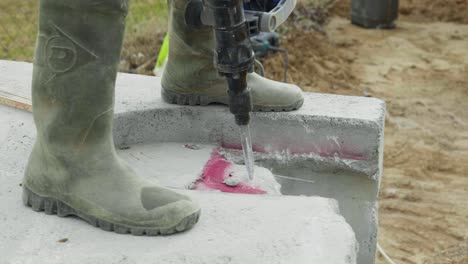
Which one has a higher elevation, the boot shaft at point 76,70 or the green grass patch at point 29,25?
the boot shaft at point 76,70

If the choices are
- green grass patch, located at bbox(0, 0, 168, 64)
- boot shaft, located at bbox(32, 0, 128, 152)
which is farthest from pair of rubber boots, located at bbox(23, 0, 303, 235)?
green grass patch, located at bbox(0, 0, 168, 64)

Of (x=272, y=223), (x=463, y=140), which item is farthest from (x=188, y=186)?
(x=463, y=140)

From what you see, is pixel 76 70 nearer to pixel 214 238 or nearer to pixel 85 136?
pixel 85 136

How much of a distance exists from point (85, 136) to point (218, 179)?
554mm

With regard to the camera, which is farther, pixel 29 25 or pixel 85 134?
pixel 29 25

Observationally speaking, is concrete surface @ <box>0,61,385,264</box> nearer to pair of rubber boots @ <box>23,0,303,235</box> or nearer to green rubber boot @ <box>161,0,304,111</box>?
green rubber boot @ <box>161,0,304,111</box>

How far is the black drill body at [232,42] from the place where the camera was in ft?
6.11

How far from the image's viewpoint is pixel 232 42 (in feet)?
6.18

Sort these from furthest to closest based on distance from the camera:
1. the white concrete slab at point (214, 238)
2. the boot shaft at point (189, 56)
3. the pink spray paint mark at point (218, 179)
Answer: the boot shaft at point (189, 56)
the pink spray paint mark at point (218, 179)
the white concrete slab at point (214, 238)

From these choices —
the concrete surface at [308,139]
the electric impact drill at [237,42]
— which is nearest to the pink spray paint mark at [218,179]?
the concrete surface at [308,139]

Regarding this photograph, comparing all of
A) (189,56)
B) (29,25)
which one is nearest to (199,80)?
(189,56)

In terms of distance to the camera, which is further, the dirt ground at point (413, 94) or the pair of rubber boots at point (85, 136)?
the dirt ground at point (413, 94)

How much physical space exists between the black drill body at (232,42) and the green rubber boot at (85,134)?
0.24 meters

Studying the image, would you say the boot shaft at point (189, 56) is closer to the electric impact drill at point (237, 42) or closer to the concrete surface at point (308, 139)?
the concrete surface at point (308, 139)
